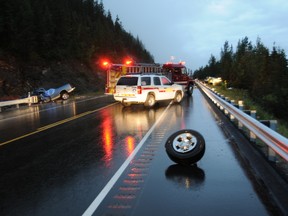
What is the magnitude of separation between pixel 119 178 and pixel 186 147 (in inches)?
68.6

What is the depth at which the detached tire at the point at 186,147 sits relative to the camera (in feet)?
25.8

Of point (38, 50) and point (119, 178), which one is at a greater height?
point (38, 50)

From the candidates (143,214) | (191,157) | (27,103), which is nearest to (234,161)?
(191,157)

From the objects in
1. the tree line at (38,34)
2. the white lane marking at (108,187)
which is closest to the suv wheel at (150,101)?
the white lane marking at (108,187)

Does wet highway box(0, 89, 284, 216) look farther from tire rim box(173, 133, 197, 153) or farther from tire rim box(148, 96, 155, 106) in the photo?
tire rim box(148, 96, 155, 106)

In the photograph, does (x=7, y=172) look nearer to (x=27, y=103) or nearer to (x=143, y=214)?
(x=143, y=214)

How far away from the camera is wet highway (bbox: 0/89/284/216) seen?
554cm

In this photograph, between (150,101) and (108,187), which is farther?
(150,101)

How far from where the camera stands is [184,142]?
8180 mm

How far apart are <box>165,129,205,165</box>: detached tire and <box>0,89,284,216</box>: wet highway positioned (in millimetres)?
171

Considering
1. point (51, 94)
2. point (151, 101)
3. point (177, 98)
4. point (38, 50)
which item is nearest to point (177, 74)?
point (177, 98)

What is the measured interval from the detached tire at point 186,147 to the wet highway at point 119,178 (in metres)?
0.17

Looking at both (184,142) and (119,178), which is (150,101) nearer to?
(184,142)

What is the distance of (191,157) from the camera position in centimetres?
782
